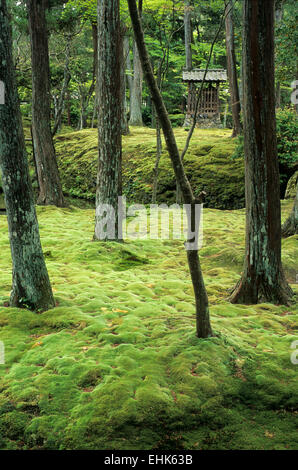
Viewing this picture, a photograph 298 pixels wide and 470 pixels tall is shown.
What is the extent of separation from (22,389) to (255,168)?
3.70m

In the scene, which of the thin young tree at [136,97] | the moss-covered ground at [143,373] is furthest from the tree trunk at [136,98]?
the moss-covered ground at [143,373]

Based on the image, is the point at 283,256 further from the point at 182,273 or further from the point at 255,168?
the point at 255,168

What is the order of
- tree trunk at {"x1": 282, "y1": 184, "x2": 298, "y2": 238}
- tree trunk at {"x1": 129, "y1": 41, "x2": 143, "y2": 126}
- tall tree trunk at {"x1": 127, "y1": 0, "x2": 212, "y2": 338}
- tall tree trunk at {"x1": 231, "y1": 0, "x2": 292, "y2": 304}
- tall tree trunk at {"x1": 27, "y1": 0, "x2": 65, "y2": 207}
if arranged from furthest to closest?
1. tree trunk at {"x1": 129, "y1": 41, "x2": 143, "y2": 126}
2. tall tree trunk at {"x1": 27, "y1": 0, "x2": 65, "y2": 207}
3. tree trunk at {"x1": 282, "y1": 184, "x2": 298, "y2": 238}
4. tall tree trunk at {"x1": 231, "y1": 0, "x2": 292, "y2": 304}
5. tall tree trunk at {"x1": 127, "y1": 0, "x2": 212, "y2": 338}

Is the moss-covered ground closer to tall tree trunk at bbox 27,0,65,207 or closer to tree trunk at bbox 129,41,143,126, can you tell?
tall tree trunk at bbox 27,0,65,207

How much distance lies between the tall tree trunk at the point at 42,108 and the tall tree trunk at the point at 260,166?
7.60 meters

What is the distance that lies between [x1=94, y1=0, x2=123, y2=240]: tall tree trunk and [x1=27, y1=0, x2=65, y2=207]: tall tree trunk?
390cm

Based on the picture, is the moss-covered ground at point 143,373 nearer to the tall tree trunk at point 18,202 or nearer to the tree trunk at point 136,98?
the tall tree trunk at point 18,202

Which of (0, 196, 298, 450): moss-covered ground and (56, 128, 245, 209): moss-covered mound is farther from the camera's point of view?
(56, 128, 245, 209): moss-covered mound

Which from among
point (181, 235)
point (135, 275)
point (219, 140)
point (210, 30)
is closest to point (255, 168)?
point (135, 275)

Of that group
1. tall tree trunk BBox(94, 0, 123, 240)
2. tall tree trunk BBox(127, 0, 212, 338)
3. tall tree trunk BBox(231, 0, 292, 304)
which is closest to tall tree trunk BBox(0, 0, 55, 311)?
tall tree trunk BBox(127, 0, 212, 338)

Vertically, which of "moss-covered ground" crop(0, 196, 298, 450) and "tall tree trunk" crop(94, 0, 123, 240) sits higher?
"tall tree trunk" crop(94, 0, 123, 240)

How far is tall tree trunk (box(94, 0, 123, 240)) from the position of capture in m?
7.32

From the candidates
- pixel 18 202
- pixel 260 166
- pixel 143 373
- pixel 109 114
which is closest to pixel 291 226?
pixel 260 166

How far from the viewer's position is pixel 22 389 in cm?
339
